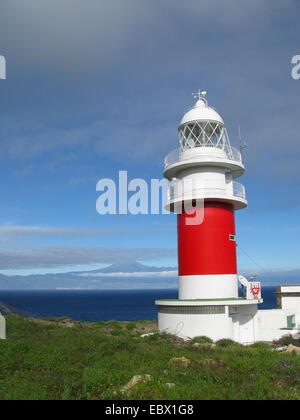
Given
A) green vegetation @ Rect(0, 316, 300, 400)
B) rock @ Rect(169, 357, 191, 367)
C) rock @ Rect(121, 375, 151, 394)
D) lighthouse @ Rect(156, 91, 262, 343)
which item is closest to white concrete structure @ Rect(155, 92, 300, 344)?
lighthouse @ Rect(156, 91, 262, 343)

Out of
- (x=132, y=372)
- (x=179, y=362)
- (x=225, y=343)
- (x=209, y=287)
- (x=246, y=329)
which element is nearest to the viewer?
(x=132, y=372)

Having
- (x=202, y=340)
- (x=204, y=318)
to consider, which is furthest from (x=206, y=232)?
(x=202, y=340)

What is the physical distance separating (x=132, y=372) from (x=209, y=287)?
1075 centimetres

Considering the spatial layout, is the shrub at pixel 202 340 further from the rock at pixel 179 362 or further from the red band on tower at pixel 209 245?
the rock at pixel 179 362

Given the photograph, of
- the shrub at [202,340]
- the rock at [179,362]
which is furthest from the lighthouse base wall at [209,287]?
the rock at [179,362]

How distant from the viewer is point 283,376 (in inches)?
368

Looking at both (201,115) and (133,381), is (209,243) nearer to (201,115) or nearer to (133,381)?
(201,115)

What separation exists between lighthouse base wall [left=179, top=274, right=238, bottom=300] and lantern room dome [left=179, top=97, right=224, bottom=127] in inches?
362

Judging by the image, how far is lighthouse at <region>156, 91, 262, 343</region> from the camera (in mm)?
18844

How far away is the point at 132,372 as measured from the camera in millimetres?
9516

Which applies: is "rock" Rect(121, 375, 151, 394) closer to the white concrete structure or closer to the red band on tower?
the white concrete structure

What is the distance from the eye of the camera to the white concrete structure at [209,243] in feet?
63.1
